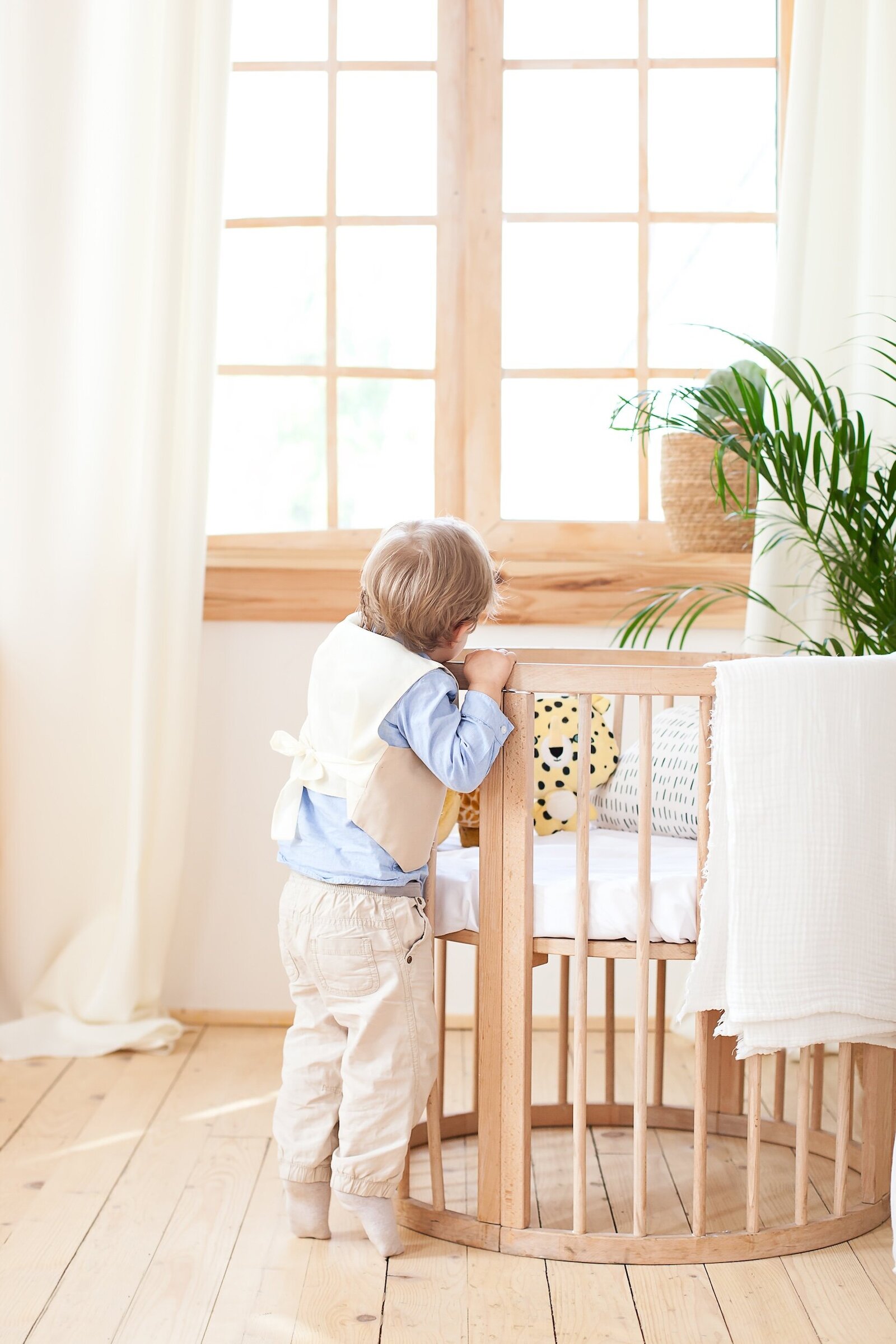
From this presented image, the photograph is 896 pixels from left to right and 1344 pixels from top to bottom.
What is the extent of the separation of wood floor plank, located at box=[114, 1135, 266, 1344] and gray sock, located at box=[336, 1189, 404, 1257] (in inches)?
6.6

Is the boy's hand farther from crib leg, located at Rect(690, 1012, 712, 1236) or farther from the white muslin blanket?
crib leg, located at Rect(690, 1012, 712, 1236)

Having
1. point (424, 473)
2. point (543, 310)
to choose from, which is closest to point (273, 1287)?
point (424, 473)

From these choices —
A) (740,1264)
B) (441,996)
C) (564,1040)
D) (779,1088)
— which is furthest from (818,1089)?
(441,996)

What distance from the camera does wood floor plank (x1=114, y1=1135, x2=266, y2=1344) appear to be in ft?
4.63

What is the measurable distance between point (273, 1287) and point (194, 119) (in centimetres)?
194

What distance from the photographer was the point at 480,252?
2625mm

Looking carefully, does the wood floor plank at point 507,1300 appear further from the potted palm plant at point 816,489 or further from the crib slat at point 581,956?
the potted palm plant at point 816,489

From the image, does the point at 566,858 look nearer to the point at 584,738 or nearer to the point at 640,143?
the point at 584,738

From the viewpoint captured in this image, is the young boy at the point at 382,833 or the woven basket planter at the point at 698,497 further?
the woven basket planter at the point at 698,497

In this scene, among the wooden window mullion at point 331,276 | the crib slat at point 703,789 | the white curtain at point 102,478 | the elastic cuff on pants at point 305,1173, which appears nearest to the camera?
the crib slat at point 703,789

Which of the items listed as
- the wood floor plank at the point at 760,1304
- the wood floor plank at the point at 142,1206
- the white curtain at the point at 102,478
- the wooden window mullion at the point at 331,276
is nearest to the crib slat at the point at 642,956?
the wood floor plank at the point at 760,1304

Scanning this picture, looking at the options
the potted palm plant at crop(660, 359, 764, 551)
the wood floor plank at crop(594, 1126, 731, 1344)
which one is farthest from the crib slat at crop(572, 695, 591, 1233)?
the potted palm plant at crop(660, 359, 764, 551)

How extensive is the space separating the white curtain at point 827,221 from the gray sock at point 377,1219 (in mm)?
1168

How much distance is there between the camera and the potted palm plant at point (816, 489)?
6.36 ft
